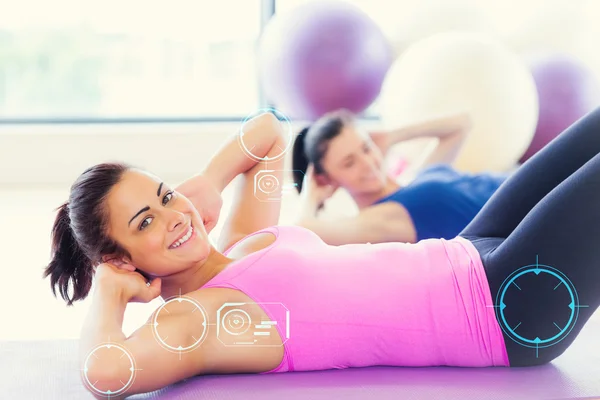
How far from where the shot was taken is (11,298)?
1.59 metres

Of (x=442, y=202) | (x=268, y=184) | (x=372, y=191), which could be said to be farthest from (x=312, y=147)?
(x=268, y=184)

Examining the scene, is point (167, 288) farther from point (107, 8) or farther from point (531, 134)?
point (107, 8)

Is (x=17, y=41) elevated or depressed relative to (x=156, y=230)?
depressed

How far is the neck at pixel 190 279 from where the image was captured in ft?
3.21

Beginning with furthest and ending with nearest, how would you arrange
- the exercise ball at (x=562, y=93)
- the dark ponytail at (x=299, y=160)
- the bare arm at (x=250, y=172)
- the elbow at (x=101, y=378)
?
the exercise ball at (x=562, y=93) → the dark ponytail at (x=299, y=160) → the bare arm at (x=250, y=172) → the elbow at (x=101, y=378)

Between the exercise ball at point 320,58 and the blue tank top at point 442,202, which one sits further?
the exercise ball at point 320,58

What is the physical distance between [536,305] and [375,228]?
637 mm

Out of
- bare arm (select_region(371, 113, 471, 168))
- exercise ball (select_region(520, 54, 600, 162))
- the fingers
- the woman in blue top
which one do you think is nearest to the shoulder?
the fingers

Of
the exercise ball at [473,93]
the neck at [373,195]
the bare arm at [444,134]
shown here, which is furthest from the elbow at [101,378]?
the exercise ball at [473,93]

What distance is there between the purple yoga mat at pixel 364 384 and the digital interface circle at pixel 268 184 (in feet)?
1.04

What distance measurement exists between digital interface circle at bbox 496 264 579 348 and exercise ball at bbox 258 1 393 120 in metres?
1.61

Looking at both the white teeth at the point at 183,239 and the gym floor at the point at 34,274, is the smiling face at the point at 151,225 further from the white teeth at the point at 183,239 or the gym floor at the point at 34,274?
the gym floor at the point at 34,274

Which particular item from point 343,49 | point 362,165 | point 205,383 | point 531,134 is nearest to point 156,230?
point 205,383

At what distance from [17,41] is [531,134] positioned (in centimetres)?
205
